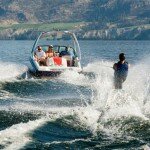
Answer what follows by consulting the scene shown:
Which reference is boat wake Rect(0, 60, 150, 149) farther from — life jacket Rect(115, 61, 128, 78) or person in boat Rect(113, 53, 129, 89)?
life jacket Rect(115, 61, 128, 78)

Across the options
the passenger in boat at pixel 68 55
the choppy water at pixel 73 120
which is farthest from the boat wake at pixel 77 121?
the passenger in boat at pixel 68 55

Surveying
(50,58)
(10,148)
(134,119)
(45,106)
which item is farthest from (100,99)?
(50,58)

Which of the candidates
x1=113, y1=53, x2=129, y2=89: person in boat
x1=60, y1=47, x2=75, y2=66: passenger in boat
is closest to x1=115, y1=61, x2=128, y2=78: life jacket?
x1=113, y1=53, x2=129, y2=89: person in boat

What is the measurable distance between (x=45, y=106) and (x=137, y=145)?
8.56 m

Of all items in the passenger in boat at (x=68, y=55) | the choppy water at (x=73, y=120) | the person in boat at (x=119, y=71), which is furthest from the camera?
the passenger in boat at (x=68, y=55)

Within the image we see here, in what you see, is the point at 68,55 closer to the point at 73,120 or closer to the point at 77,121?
the point at 73,120

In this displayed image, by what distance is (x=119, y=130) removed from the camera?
19.7 m

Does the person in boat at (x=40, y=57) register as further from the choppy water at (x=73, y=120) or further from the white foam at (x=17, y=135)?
the white foam at (x=17, y=135)

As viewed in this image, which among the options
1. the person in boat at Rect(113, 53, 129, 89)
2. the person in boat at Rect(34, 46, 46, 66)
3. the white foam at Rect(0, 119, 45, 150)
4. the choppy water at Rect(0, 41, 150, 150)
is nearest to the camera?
the white foam at Rect(0, 119, 45, 150)

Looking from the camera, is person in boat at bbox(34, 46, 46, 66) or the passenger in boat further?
the passenger in boat

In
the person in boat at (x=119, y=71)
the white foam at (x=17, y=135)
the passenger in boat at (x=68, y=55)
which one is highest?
the person in boat at (x=119, y=71)

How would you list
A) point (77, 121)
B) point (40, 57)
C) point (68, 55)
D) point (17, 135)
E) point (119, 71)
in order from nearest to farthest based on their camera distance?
point (17, 135), point (77, 121), point (119, 71), point (40, 57), point (68, 55)

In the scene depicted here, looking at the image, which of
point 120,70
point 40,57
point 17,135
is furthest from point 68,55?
point 17,135

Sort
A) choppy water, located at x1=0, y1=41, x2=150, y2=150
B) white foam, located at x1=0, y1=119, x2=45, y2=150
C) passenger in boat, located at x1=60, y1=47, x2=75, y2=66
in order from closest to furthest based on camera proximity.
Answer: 1. white foam, located at x1=0, y1=119, x2=45, y2=150
2. choppy water, located at x1=0, y1=41, x2=150, y2=150
3. passenger in boat, located at x1=60, y1=47, x2=75, y2=66
